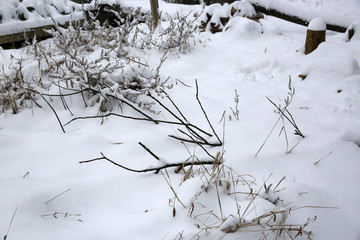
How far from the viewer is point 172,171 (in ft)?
4.57

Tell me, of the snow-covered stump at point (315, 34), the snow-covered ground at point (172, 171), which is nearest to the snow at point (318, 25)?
the snow-covered stump at point (315, 34)

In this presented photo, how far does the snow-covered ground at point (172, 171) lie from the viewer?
102cm

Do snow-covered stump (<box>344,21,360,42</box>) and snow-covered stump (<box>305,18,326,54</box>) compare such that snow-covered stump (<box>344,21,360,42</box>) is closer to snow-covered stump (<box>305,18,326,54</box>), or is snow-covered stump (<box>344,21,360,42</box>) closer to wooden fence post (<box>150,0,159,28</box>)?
snow-covered stump (<box>305,18,326,54</box>)

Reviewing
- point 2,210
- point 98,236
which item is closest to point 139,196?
point 98,236

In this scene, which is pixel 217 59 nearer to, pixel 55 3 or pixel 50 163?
pixel 50 163

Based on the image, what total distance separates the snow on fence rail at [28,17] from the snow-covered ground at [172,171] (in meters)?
3.29

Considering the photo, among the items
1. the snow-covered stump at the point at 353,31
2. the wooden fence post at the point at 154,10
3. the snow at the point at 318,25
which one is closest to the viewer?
the snow at the point at 318,25

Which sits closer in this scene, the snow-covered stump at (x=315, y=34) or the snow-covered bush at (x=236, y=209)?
the snow-covered bush at (x=236, y=209)

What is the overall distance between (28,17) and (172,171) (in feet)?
16.3

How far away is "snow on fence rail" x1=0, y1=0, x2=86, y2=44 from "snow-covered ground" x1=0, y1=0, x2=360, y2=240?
3.29m

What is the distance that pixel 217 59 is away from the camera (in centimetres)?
A: 369

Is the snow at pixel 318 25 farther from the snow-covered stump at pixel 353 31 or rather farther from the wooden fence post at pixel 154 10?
the wooden fence post at pixel 154 10

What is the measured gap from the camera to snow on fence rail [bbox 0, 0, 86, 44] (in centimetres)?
452

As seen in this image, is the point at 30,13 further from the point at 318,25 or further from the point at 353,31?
the point at 353,31
